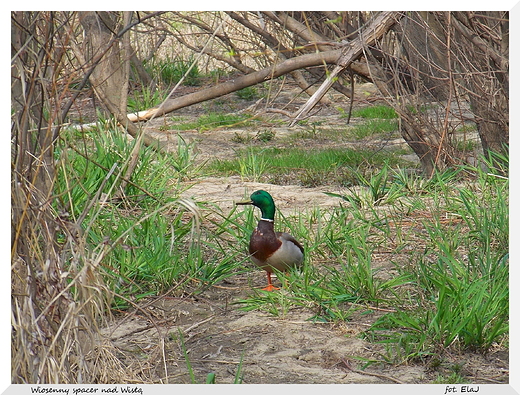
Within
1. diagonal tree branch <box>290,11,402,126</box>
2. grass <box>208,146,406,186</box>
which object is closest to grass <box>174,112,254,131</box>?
grass <box>208,146,406,186</box>

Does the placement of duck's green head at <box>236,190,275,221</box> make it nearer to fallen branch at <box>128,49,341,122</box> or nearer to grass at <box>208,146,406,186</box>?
grass at <box>208,146,406,186</box>

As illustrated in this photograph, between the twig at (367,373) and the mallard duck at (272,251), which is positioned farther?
the mallard duck at (272,251)

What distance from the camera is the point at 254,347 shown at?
328 cm

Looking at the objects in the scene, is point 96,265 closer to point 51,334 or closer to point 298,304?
point 51,334

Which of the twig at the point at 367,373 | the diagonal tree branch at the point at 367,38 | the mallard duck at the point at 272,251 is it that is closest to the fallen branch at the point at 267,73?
the diagonal tree branch at the point at 367,38

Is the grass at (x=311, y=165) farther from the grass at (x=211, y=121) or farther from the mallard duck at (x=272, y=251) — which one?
the mallard duck at (x=272, y=251)

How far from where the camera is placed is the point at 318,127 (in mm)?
8852

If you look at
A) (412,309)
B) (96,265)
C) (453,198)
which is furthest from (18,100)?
(453,198)

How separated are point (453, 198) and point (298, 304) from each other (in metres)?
1.88

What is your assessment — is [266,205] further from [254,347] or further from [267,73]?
[267,73]

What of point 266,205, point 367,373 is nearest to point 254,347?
point 367,373

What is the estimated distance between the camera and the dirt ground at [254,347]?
2.99m

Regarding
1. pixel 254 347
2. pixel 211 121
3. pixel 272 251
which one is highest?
pixel 211 121

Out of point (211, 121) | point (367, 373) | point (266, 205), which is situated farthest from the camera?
point (211, 121)
